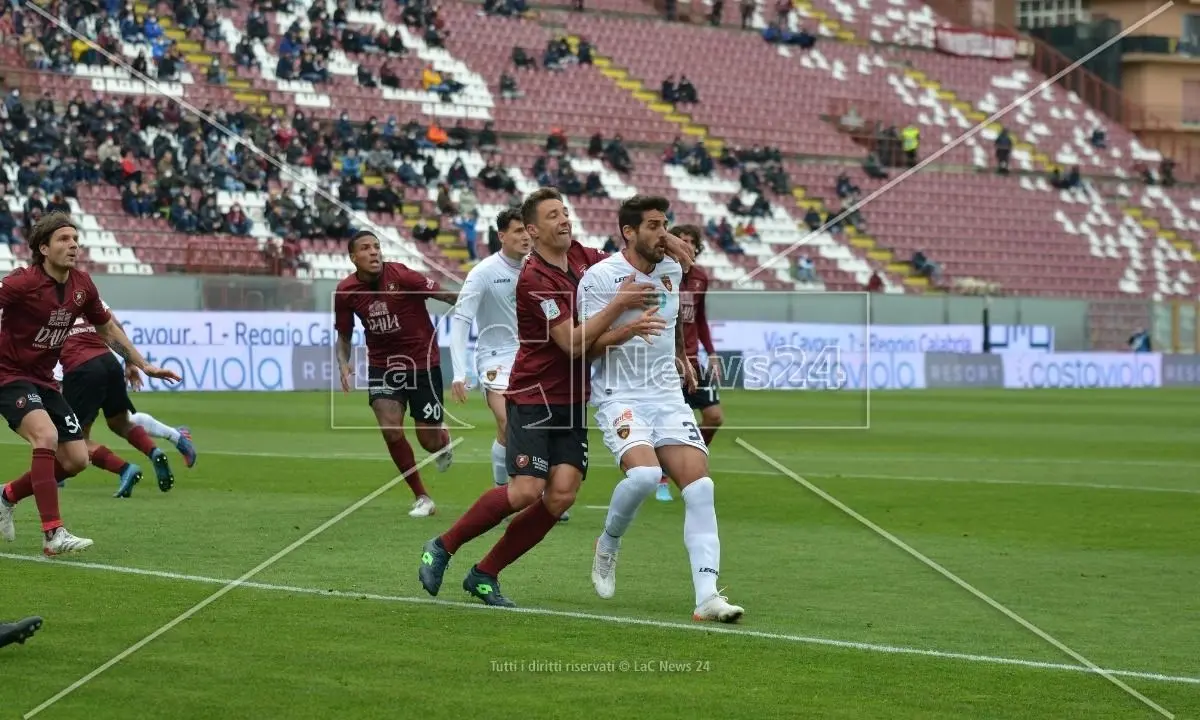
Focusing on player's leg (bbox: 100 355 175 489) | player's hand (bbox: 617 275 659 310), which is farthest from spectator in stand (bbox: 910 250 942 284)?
player's hand (bbox: 617 275 659 310)

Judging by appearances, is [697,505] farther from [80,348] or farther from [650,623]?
[80,348]

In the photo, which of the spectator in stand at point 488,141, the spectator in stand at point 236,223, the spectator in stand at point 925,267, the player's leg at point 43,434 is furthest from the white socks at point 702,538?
the spectator in stand at point 925,267

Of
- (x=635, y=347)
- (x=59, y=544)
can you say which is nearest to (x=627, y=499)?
(x=635, y=347)

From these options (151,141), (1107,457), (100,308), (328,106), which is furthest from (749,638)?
(328,106)

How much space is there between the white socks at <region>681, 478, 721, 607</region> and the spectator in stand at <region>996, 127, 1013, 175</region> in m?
51.1

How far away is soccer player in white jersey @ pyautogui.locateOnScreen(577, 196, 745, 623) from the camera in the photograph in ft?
31.8

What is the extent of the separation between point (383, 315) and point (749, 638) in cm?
676

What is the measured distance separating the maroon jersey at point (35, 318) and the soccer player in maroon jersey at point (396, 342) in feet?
9.82

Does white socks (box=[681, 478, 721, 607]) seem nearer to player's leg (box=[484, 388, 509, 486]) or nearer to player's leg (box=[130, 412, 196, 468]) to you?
player's leg (box=[484, 388, 509, 486])

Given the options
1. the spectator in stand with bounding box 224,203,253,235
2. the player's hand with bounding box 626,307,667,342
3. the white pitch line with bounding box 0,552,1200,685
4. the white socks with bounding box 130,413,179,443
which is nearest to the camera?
the white pitch line with bounding box 0,552,1200,685

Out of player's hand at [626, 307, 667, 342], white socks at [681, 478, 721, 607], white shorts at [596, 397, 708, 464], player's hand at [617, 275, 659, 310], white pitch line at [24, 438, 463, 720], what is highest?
player's hand at [617, 275, 659, 310]

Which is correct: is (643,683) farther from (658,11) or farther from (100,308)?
(658,11)

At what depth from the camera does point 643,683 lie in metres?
7.68

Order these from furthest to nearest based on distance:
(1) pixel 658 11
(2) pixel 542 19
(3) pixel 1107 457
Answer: (1) pixel 658 11
(2) pixel 542 19
(3) pixel 1107 457
